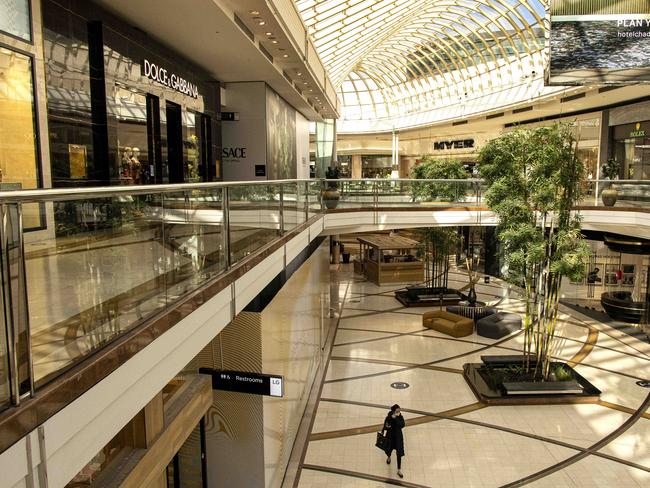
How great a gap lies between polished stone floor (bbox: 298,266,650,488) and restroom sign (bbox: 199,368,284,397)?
2.36 meters

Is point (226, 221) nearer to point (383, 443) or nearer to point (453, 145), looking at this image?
point (383, 443)

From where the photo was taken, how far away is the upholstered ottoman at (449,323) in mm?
16141

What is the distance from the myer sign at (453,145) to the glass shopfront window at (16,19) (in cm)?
3853

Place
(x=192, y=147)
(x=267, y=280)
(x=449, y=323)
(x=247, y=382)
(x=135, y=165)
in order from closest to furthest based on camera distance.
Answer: (x=267, y=280), (x=247, y=382), (x=135, y=165), (x=192, y=147), (x=449, y=323)

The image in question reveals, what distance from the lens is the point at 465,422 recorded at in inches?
405

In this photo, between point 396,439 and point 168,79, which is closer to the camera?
point 396,439

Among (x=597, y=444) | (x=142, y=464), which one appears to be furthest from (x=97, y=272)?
(x=597, y=444)

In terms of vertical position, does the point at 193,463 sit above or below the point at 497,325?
above

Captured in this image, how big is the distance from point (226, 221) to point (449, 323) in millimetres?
12854

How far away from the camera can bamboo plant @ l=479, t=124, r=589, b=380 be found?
11.8 meters

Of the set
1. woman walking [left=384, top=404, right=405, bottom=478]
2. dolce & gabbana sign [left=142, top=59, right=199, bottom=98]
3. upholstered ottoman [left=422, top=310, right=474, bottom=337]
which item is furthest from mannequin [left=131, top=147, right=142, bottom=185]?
upholstered ottoman [left=422, top=310, right=474, bottom=337]

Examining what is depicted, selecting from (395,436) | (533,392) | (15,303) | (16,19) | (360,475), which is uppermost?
(16,19)

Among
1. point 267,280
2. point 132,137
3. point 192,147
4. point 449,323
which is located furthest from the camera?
point 449,323

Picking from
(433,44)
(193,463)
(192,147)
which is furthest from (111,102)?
(433,44)
